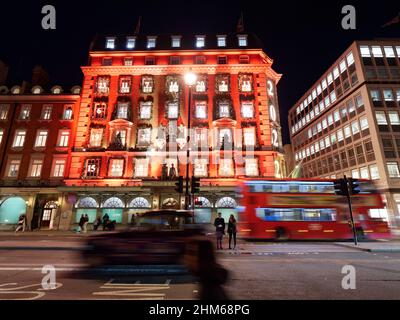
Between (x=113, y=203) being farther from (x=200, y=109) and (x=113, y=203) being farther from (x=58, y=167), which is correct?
(x=200, y=109)

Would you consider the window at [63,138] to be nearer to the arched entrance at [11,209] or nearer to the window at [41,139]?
the window at [41,139]

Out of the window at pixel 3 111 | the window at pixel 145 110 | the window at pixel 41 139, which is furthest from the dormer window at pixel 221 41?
the window at pixel 3 111

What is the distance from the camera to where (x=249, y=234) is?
1562 cm

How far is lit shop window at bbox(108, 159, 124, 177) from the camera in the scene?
2627 cm

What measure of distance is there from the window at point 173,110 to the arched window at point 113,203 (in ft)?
36.9

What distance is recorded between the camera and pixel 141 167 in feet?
86.4

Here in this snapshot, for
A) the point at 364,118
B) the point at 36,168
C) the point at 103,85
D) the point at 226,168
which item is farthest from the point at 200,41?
the point at 364,118

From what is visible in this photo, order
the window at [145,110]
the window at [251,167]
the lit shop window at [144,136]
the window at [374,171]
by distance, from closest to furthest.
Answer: the window at [251,167] < the lit shop window at [144,136] < the window at [145,110] < the window at [374,171]

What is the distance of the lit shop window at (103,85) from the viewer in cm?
2966

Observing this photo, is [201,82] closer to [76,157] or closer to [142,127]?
[142,127]

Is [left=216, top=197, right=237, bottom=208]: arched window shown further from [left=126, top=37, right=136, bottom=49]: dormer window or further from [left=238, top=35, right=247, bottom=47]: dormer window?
[left=126, top=37, right=136, bottom=49]: dormer window

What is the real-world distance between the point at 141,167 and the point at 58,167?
983 centimetres

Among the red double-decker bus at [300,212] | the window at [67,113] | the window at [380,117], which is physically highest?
the window at [380,117]

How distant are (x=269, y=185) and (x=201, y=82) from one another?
1853cm
